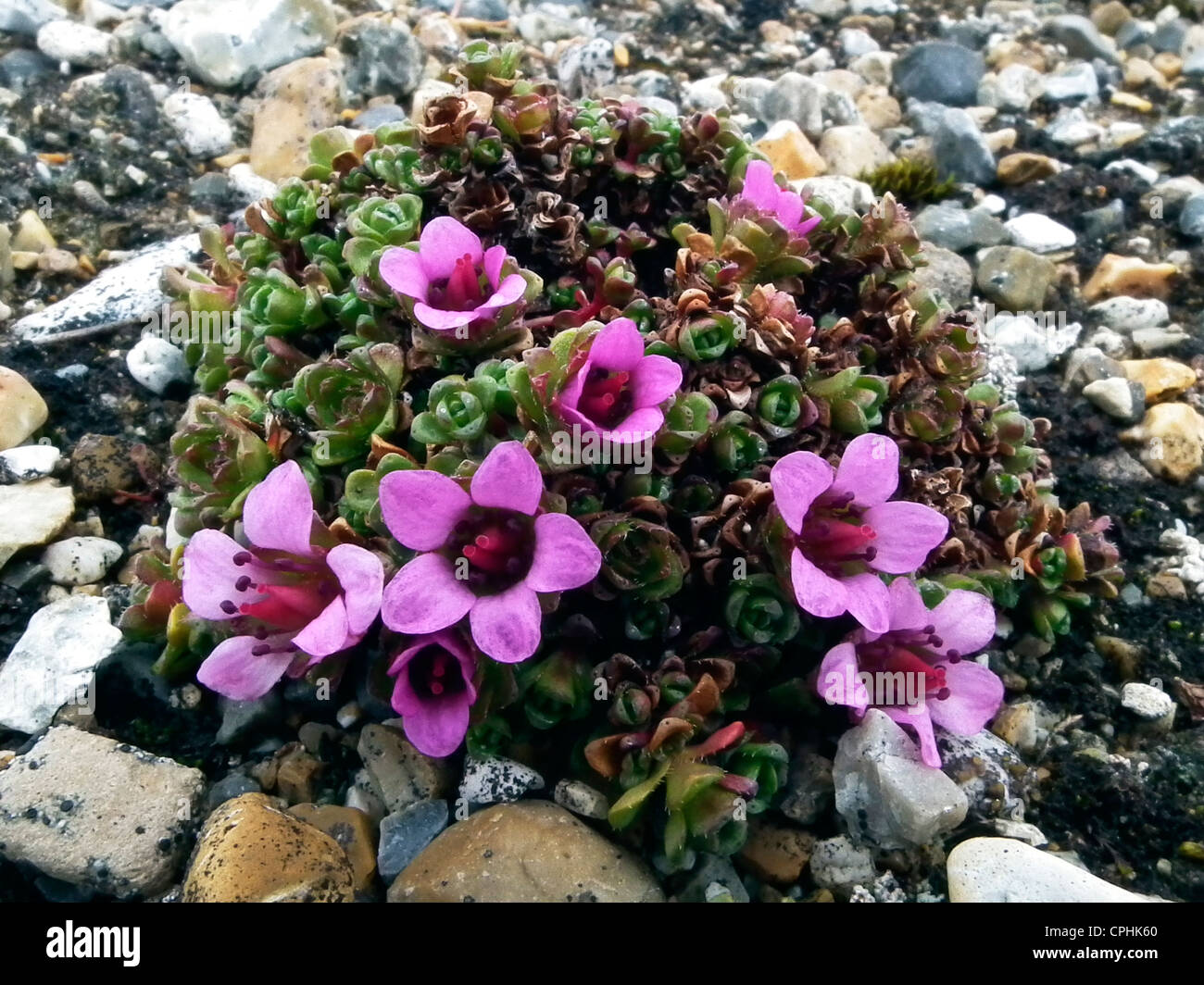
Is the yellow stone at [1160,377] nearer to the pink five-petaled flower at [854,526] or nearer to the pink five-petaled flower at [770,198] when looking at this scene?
the pink five-petaled flower at [770,198]

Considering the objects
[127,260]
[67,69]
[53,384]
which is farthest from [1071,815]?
[67,69]

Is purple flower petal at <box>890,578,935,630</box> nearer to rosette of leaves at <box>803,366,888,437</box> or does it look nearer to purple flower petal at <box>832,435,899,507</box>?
purple flower petal at <box>832,435,899,507</box>

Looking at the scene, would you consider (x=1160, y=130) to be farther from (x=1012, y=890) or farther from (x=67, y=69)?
(x=67, y=69)

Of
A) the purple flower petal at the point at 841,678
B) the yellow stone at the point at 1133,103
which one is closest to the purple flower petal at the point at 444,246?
Answer: the purple flower petal at the point at 841,678

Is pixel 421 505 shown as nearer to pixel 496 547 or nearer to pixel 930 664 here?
A: pixel 496 547

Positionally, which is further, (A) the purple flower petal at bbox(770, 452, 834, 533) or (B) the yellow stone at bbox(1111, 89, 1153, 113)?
(B) the yellow stone at bbox(1111, 89, 1153, 113)

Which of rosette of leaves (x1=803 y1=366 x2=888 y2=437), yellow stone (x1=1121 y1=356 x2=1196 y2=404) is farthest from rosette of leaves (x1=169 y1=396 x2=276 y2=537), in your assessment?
yellow stone (x1=1121 y1=356 x2=1196 y2=404)

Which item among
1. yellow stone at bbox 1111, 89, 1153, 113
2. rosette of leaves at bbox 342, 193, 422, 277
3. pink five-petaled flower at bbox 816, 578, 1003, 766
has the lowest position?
pink five-petaled flower at bbox 816, 578, 1003, 766
